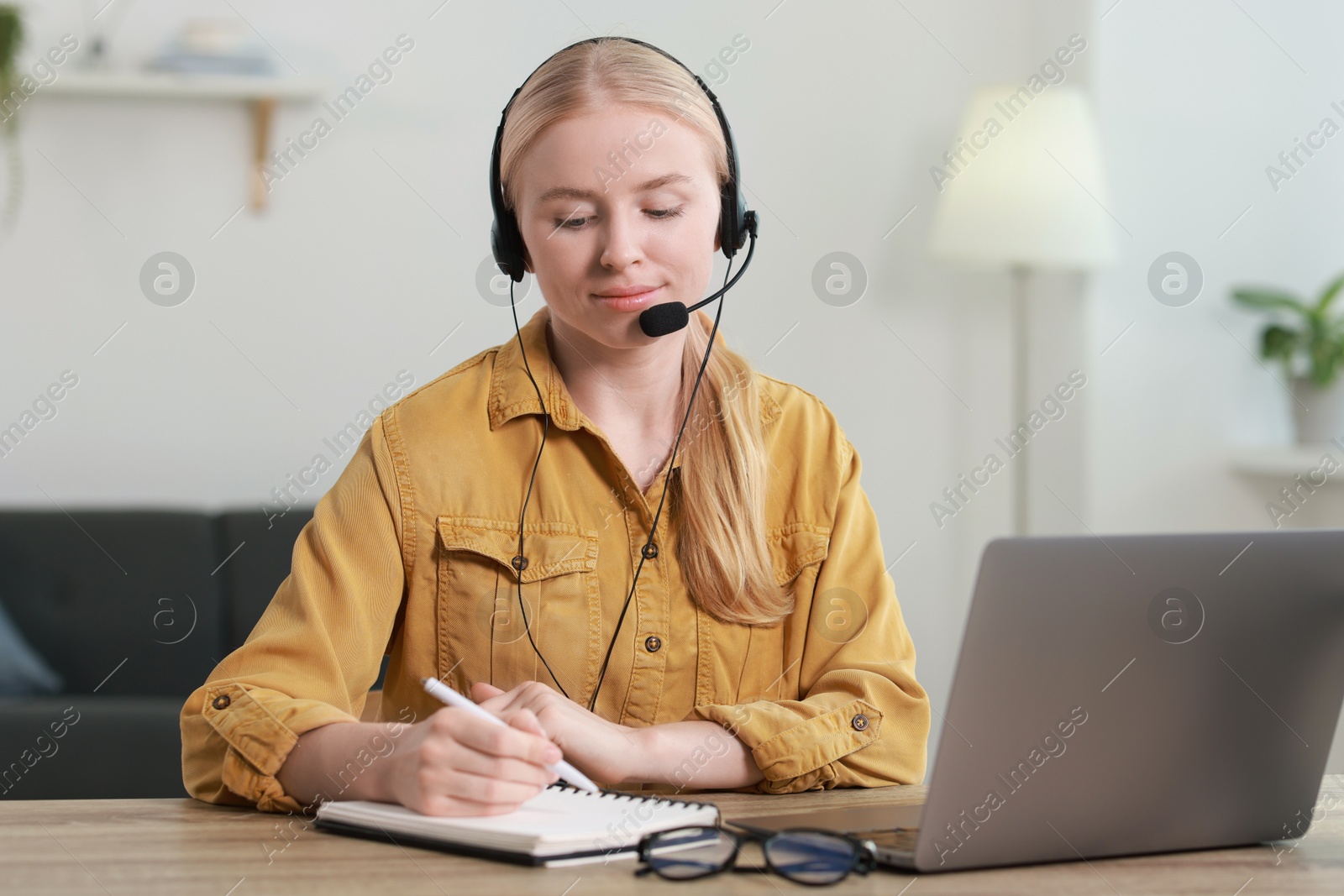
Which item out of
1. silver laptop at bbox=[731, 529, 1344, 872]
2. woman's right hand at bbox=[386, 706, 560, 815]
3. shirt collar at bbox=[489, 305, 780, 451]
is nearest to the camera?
silver laptop at bbox=[731, 529, 1344, 872]

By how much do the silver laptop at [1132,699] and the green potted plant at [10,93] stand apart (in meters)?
2.42

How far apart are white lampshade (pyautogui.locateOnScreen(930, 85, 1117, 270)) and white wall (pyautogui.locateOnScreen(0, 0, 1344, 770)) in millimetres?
164

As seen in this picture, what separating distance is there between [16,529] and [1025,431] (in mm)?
2156

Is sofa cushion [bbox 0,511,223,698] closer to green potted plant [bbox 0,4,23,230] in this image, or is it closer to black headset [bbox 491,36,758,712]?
green potted plant [bbox 0,4,23,230]

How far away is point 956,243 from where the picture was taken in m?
2.53

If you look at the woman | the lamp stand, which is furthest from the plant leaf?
the woman

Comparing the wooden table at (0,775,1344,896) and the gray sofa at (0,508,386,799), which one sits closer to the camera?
the wooden table at (0,775,1344,896)

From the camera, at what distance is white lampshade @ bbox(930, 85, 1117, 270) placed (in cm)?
247

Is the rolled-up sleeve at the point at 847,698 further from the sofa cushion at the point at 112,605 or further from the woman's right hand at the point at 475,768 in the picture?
the sofa cushion at the point at 112,605

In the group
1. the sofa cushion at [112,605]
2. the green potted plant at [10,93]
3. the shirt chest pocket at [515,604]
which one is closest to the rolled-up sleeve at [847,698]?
the shirt chest pocket at [515,604]

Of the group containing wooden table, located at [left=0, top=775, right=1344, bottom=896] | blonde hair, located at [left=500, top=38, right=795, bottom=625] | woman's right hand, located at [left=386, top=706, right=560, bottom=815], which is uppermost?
blonde hair, located at [left=500, top=38, right=795, bottom=625]

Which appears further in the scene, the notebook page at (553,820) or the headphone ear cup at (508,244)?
the headphone ear cup at (508,244)

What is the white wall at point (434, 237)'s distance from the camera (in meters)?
2.50

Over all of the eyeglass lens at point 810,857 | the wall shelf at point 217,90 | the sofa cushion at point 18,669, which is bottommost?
the sofa cushion at point 18,669
